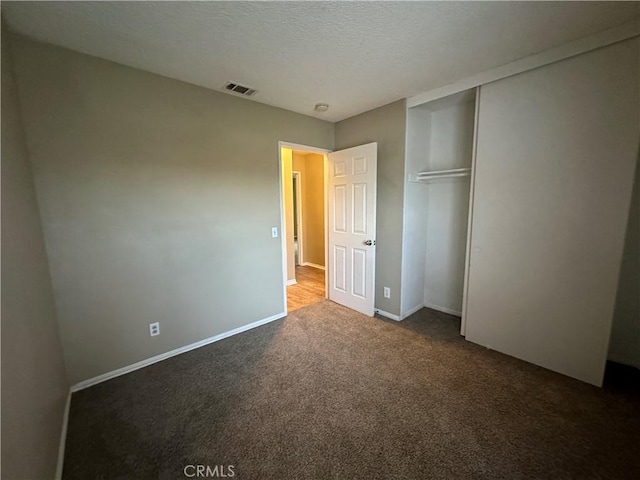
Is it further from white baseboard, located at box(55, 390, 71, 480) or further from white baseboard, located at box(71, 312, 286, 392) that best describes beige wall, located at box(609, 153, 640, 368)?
white baseboard, located at box(55, 390, 71, 480)

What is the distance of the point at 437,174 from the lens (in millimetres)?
2926

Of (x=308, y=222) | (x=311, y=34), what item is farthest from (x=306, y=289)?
(x=311, y=34)

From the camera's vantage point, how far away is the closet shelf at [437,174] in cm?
277

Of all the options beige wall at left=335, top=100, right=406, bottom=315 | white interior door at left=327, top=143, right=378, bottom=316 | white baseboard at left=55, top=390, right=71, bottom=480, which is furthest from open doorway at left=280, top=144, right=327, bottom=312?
white baseboard at left=55, top=390, right=71, bottom=480

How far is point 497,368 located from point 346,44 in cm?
281

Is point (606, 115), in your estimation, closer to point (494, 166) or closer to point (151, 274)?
point (494, 166)

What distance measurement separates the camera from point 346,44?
179 centimetres

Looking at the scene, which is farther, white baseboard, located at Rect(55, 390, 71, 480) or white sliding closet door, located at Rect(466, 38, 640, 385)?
white sliding closet door, located at Rect(466, 38, 640, 385)

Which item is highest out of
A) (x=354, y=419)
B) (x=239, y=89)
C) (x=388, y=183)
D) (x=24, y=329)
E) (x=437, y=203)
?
(x=239, y=89)

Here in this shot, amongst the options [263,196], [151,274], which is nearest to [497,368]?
→ [263,196]

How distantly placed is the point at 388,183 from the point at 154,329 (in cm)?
282

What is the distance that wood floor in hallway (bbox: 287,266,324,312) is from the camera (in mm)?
3703

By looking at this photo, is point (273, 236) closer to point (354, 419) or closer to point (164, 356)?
point (164, 356)

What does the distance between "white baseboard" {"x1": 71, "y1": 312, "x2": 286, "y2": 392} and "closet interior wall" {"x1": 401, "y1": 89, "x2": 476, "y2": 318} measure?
5.80 ft
